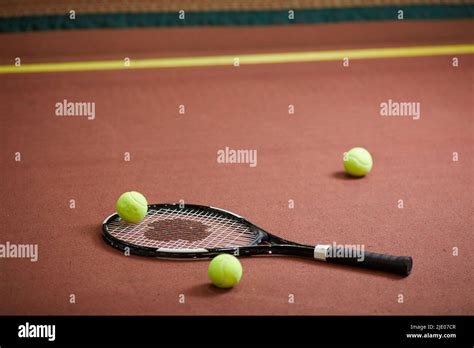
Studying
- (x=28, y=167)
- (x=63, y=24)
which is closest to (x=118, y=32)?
(x=63, y=24)

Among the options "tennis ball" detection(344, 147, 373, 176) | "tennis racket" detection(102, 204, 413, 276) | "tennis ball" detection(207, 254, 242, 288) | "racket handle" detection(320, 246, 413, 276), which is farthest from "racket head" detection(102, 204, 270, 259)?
"tennis ball" detection(344, 147, 373, 176)

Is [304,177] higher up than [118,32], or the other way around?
[118,32]

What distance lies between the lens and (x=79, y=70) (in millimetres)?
7309

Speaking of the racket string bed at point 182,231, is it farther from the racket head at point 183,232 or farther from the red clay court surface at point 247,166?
the red clay court surface at point 247,166

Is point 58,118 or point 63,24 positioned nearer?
point 58,118

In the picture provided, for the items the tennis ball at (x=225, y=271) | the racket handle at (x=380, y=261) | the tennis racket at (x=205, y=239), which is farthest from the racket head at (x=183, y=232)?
the racket handle at (x=380, y=261)

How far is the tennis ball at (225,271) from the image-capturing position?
11.4 ft

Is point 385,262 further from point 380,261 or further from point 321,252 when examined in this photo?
point 321,252

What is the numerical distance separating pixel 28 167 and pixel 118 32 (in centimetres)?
339

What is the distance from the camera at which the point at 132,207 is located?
3988 millimetres

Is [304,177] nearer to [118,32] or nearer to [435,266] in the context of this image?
[435,266]

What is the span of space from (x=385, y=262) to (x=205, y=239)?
832mm

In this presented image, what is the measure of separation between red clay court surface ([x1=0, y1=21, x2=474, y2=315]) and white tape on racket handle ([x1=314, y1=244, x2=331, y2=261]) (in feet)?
0.21

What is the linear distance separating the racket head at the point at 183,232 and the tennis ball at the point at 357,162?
1127 millimetres
